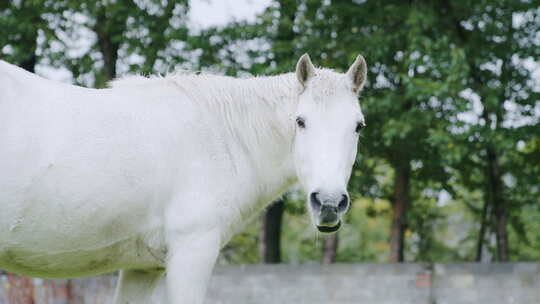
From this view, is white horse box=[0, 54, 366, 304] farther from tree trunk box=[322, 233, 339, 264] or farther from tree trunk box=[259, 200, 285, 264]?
tree trunk box=[259, 200, 285, 264]

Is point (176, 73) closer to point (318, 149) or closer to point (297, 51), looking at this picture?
point (318, 149)

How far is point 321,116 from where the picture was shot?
13.4 ft

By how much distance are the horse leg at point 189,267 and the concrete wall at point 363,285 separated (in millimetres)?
6219

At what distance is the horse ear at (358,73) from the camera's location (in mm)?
4321

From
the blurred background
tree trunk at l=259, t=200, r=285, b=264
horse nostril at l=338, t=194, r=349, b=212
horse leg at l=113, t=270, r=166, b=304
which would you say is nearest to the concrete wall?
the blurred background

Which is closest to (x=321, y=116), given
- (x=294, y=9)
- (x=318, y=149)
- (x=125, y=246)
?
(x=318, y=149)

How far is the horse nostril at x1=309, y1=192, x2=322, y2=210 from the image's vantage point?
3795mm

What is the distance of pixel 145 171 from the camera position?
12.8 ft

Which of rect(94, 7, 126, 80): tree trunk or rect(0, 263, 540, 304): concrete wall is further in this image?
rect(94, 7, 126, 80): tree trunk

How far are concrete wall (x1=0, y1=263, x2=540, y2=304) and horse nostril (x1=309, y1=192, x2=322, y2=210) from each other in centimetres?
633

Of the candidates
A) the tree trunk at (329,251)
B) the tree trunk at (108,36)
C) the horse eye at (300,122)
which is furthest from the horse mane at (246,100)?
the tree trunk at (329,251)

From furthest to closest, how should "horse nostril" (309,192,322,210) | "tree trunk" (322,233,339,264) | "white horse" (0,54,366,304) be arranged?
"tree trunk" (322,233,339,264) → "horse nostril" (309,192,322,210) → "white horse" (0,54,366,304)

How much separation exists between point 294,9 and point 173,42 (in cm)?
235

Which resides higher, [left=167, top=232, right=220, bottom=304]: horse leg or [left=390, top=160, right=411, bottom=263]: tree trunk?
[left=167, top=232, right=220, bottom=304]: horse leg
